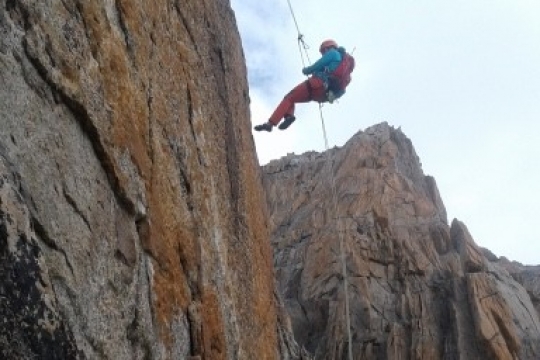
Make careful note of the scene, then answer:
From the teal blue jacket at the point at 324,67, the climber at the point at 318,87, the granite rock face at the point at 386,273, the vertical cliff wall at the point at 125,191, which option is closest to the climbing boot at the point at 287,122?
the climber at the point at 318,87

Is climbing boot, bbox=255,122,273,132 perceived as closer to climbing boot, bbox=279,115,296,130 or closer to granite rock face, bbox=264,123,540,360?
climbing boot, bbox=279,115,296,130

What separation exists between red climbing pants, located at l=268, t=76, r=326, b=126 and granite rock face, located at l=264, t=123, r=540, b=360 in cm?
437

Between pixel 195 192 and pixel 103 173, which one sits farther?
pixel 195 192

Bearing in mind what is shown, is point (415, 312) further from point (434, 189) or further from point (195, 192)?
point (195, 192)

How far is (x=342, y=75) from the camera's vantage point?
16.8 metres

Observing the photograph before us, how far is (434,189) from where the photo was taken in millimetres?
31578

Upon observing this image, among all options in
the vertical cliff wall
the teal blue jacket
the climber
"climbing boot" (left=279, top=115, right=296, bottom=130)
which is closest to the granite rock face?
the climber

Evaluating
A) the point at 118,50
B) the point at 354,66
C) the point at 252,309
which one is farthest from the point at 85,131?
the point at 354,66

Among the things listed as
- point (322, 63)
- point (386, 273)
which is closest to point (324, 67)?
point (322, 63)

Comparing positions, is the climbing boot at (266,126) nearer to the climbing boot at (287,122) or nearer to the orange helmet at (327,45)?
the climbing boot at (287,122)

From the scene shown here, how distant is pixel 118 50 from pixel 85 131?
1230 millimetres

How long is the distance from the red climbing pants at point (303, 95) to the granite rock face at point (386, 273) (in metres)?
4.37

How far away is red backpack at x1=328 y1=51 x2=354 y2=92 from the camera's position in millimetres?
16763

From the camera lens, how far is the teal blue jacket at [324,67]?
16.7m
